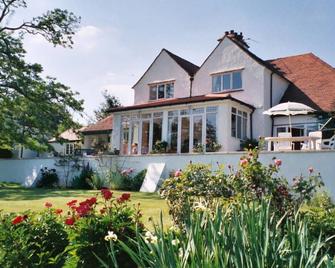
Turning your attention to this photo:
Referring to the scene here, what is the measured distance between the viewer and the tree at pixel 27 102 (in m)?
27.7

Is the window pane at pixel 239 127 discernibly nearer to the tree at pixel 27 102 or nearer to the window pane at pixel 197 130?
the window pane at pixel 197 130

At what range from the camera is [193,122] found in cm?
2450

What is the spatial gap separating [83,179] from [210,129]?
8.06 meters

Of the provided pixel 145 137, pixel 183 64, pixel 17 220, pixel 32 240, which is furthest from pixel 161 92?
pixel 17 220

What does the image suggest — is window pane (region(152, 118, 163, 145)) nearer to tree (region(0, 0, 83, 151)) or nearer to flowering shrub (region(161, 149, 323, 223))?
tree (region(0, 0, 83, 151))

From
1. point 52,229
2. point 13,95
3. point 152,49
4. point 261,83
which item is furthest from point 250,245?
point 152,49

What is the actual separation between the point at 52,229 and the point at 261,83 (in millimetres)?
21845

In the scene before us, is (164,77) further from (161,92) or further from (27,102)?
(27,102)

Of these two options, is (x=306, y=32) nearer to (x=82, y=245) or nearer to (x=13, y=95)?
(x=82, y=245)

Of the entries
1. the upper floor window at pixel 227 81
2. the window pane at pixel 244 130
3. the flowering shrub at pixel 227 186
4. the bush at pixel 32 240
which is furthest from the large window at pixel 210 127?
the bush at pixel 32 240

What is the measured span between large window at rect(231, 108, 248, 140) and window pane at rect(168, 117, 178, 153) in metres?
3.59

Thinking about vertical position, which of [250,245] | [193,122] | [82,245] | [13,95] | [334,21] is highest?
[334,21]

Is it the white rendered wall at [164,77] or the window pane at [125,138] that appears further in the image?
the white rendered wall at [164,77]

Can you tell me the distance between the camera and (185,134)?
24922 millimetres
